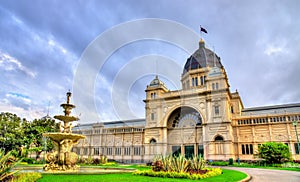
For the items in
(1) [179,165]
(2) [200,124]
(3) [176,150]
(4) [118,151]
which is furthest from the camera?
(4) [118,151]

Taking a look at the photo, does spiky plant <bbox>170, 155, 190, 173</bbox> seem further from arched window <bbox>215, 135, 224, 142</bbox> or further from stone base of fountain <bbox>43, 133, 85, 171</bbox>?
arched window <bbox>215, 135, 224, 142</bbox>

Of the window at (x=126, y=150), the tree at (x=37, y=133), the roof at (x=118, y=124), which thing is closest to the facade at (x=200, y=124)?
the window at (x=126, y=150)

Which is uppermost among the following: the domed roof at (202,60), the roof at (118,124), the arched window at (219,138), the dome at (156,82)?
the domed roof at (202,60)

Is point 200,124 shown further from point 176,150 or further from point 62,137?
point 62,137

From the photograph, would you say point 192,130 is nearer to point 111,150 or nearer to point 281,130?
point 281,130

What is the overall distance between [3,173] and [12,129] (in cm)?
3593

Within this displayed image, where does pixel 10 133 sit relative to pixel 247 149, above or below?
above

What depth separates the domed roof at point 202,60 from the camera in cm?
5034

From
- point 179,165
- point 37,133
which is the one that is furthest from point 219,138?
point 37,133

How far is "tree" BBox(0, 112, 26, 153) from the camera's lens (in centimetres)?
3900

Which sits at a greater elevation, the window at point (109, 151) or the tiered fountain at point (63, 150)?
the tiered fountain at point (63, 150)

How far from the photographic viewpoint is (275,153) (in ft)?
96.4

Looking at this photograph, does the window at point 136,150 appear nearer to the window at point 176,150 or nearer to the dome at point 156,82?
the window at point 176,150

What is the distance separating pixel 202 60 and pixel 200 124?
649 inches
